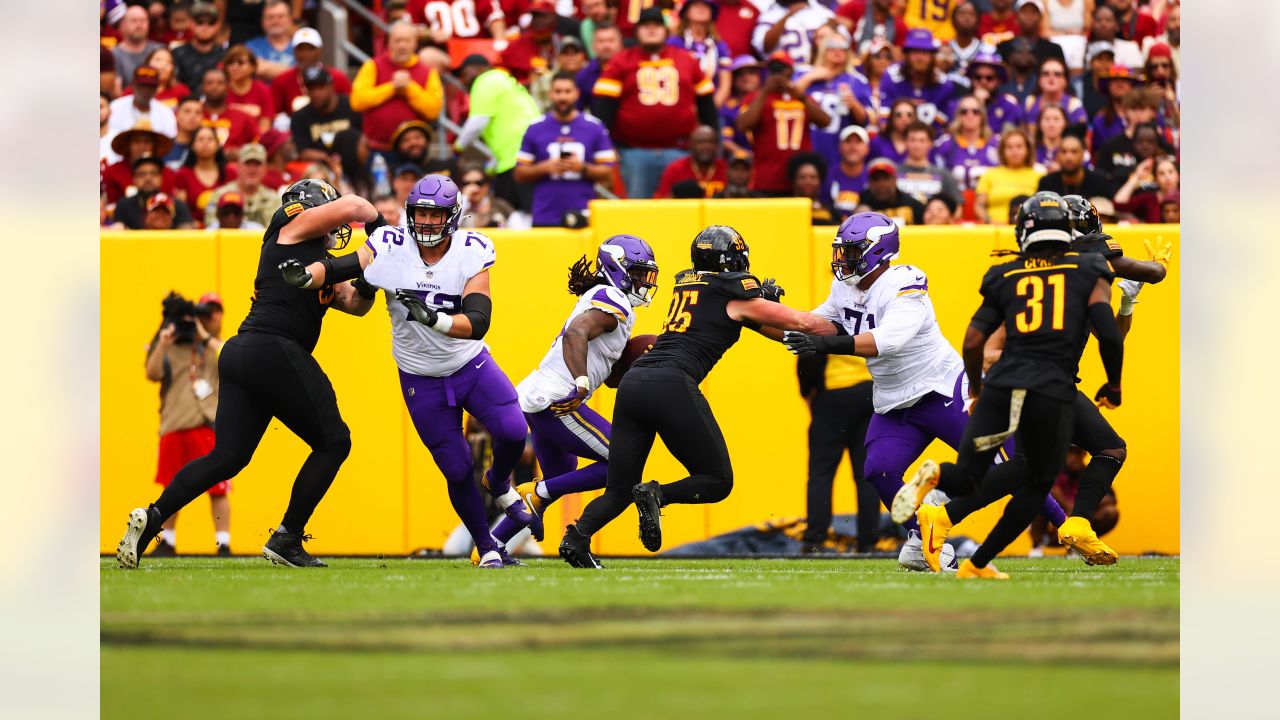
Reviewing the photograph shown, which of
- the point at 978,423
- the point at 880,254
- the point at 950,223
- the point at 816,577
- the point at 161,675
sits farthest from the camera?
the point at 950,223

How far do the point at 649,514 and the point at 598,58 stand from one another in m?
5.98

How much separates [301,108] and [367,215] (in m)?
4.73

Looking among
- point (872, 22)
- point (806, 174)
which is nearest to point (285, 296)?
point (806, 174)

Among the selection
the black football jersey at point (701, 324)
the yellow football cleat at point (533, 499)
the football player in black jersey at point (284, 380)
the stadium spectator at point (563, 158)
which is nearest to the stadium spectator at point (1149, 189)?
the stadium spectator at point (563, 158)

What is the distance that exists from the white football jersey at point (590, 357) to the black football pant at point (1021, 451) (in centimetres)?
213

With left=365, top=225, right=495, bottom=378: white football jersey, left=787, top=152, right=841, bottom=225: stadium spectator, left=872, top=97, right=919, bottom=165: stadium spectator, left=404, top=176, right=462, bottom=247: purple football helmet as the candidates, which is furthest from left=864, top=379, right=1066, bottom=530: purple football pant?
left=872, top=97, right=919, bottom=165: stadium spectator

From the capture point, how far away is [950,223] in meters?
11.3

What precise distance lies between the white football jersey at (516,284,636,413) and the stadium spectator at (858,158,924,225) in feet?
9.87

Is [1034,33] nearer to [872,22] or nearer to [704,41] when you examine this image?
[872,22]

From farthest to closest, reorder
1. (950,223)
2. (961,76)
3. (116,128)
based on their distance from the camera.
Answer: (961,76) < (116,128) < (950,223)
